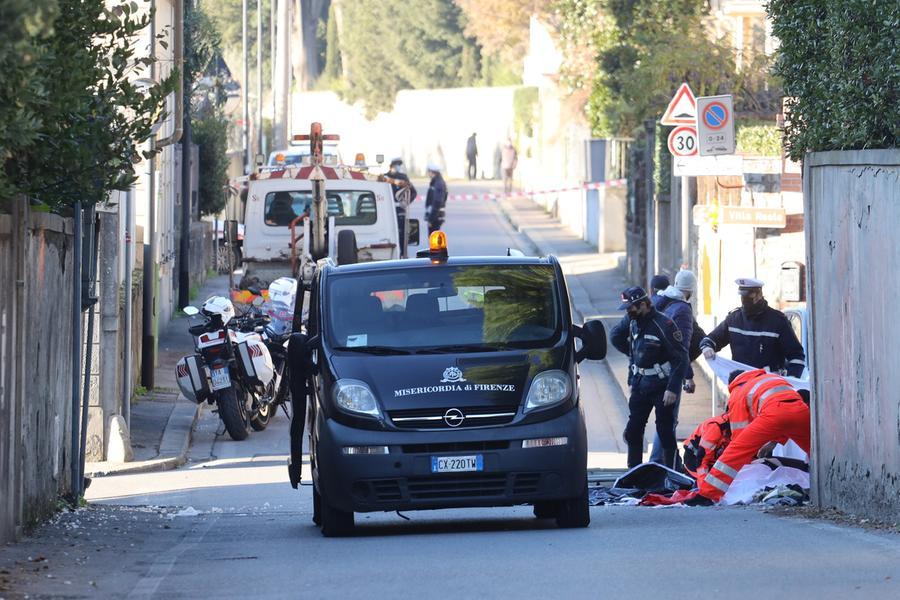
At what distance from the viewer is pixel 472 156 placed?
207 ft

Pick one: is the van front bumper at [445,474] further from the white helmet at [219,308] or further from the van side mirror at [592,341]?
the white helmet at [219,308]

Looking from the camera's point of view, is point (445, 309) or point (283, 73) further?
point (283, 73)

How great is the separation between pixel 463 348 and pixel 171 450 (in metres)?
7.20

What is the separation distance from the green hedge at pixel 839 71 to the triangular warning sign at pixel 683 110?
29.8 ft

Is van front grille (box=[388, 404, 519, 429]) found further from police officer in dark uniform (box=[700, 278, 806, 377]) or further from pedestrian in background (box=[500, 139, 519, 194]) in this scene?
pedestrian in background (box=[500, 139, 519, 194])

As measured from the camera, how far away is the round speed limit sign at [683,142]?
68.0 ft

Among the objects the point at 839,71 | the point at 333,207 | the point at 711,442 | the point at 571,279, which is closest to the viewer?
the point at 839,71

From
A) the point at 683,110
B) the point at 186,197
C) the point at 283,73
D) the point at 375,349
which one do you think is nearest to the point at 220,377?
the point at 375,349

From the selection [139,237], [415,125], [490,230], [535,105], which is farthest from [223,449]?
[415,125]

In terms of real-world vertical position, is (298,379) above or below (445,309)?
below

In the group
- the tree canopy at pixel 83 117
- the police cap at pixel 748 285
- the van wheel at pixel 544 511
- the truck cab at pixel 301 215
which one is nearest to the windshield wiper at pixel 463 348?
the van wheel at pixel 544 511

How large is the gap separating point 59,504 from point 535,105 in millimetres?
48871

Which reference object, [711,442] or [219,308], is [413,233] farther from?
[711,442]

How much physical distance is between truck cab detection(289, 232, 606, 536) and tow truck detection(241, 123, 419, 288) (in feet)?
38.9
